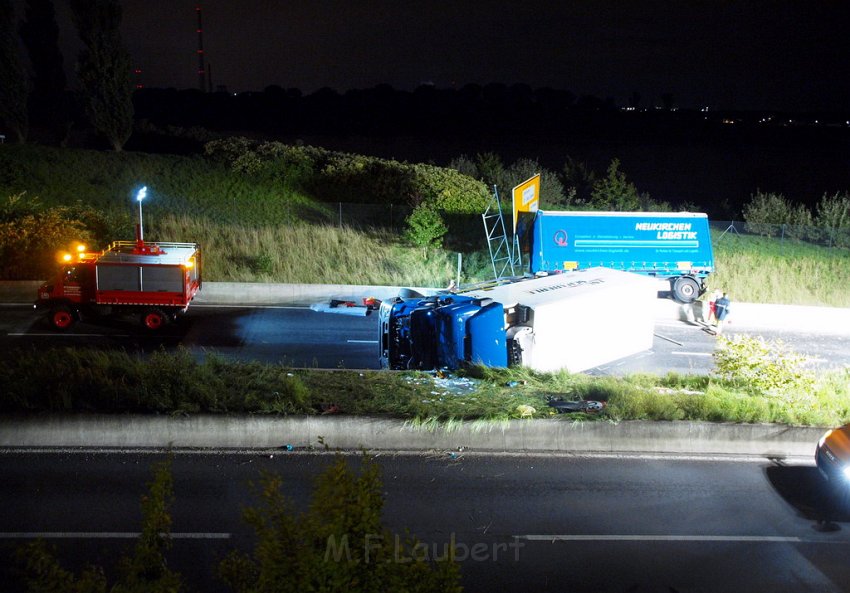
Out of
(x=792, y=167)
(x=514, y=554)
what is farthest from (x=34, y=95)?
(x=792, y=167)

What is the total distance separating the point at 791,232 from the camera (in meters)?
27.4

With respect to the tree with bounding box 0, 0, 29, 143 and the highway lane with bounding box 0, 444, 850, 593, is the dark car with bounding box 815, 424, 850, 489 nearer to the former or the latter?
the highway lane with bounding box 0, 444, 850, 593

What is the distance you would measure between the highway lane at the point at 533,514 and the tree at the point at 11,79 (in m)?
28.5

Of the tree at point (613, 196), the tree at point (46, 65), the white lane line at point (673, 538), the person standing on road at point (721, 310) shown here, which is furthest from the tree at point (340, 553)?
the tree at point (46, 65)

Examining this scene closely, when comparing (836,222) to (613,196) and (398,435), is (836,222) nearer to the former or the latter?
(613,196)

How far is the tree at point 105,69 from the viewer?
31000 millimetres

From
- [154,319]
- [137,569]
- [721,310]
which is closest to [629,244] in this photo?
[721,310]

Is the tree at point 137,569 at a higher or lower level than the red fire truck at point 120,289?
lower

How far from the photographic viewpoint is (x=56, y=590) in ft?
13.5

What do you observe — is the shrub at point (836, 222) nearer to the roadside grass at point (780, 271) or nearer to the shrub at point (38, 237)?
the roadside grass at point (780, 271)

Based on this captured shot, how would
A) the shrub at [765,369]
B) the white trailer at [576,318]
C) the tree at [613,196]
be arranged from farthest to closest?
1. the tree at [613,196]
2. the white trailer at [576,318]
3. the shrub at [765,369]

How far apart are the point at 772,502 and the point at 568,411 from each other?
276cm

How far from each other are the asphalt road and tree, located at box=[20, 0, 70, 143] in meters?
27.6

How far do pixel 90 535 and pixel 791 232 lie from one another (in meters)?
26.3
